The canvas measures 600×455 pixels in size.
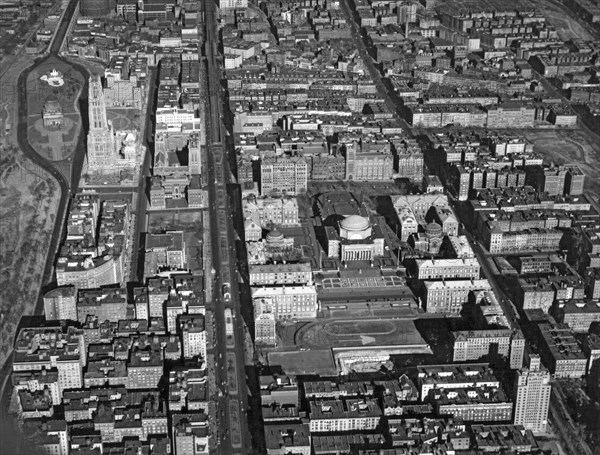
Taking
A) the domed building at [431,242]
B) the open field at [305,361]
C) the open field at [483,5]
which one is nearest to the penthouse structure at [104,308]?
the open field at [305,361]

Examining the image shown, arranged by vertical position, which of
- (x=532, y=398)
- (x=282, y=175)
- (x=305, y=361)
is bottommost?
(x=305, y=361)

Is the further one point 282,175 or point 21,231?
point 282,175

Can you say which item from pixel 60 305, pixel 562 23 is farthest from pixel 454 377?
pixel 562 23

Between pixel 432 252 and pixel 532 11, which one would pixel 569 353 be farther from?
pixel 532 11

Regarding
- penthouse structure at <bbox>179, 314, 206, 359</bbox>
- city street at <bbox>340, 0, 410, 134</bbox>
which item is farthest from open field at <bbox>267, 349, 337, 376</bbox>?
city street at <bbox>340, 0, 410, 134</bbox>

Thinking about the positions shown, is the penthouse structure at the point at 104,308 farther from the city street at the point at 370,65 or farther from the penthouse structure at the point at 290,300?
the city street at the point at 370,65

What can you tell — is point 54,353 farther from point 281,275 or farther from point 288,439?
point 281,275

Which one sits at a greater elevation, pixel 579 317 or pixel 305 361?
pixel 579 317

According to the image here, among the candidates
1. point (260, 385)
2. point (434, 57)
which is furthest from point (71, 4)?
point (260, 385)
